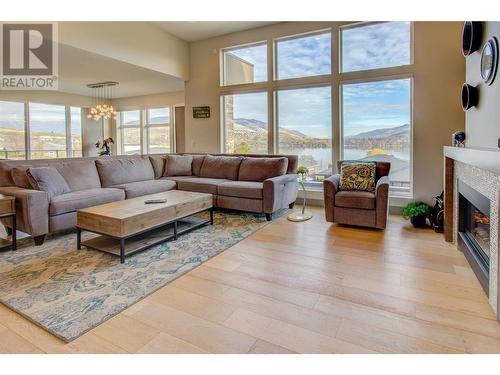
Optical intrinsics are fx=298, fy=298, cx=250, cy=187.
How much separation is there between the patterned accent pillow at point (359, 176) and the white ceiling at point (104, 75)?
4117mm

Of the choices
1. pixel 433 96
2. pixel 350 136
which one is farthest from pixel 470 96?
pixel 350 136

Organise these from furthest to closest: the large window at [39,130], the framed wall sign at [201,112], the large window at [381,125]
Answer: the large window at [39,130] → the framed wall sign at [201,112] → the large window at [381,125]

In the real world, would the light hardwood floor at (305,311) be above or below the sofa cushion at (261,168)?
below

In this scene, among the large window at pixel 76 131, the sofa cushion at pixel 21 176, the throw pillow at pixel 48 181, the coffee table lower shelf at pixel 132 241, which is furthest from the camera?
the large window at pixel 76 131

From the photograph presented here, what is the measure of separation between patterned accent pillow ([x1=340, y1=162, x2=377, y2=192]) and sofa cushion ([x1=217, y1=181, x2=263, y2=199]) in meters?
1.15

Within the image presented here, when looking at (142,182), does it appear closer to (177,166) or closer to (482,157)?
(177,166)

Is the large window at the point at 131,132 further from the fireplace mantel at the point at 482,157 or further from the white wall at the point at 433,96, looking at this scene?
the fireplace mantel at the point at 482,157

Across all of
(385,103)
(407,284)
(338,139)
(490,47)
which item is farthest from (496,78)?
Answer: (338,139)

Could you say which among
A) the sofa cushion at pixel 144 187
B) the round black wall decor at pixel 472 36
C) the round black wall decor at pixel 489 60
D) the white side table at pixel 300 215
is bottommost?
the white side table at pixel 300 215

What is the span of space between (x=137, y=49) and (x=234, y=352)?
528 centimetres

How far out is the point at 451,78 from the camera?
410 centimetres

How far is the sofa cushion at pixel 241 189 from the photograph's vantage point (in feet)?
13.9

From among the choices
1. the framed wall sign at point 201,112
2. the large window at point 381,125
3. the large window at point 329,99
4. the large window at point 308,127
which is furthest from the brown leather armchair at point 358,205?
the framed wall sign at point 201,112
